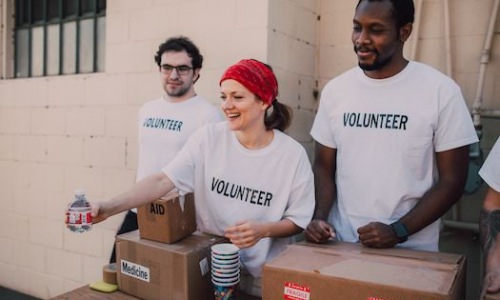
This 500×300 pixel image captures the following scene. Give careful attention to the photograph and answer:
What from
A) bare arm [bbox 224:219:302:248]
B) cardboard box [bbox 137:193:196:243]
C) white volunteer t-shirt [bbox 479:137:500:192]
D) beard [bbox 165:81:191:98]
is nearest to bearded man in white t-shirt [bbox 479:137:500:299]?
white volunteer t-shirt [bbox 479:137:500:192]

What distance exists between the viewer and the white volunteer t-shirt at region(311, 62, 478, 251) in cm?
163

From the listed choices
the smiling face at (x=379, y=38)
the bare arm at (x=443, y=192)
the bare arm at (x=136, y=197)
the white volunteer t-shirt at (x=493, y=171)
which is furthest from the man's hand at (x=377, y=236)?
the bare arm at (x=136, y=197)

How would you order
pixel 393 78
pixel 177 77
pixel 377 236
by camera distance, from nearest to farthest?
pixel 377 236 → pixel 393 78 → pixel 177 77

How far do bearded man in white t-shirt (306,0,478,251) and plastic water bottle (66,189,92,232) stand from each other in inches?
29.0

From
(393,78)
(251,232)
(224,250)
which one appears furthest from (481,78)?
(224,250)

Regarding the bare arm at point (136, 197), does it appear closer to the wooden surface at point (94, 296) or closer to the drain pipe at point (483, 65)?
the wooden surface at point (94, 296)

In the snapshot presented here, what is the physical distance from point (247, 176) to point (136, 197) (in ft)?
1.35

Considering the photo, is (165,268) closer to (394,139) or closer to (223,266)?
(223,266)

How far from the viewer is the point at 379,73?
173 cm

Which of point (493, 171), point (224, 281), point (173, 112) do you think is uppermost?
point (173, 112)

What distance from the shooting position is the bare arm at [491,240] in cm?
119

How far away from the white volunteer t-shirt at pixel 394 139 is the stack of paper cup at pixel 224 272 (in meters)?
0.56

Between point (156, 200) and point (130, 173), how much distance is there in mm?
1561

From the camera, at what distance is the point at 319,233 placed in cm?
154
